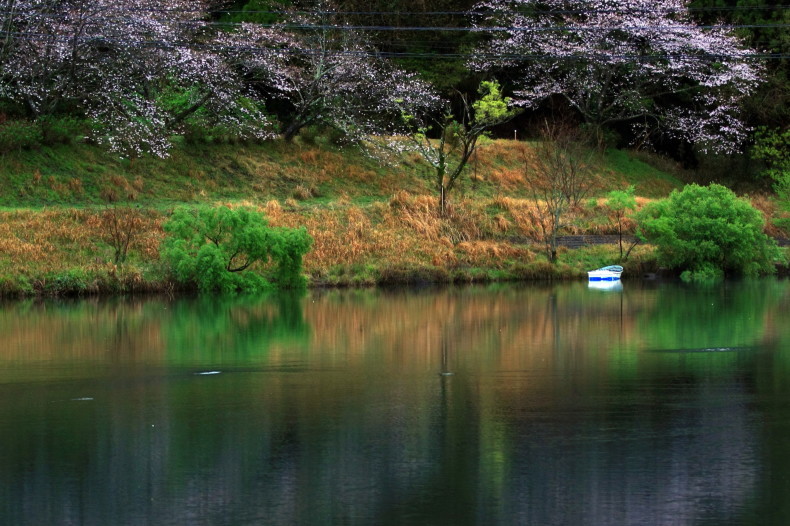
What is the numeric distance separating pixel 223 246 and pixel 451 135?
22404 millimetres

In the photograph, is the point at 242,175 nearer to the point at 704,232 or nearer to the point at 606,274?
the point at 606,274

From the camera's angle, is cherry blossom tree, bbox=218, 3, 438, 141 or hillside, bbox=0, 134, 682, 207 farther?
cherry blossom tree, bbox=218, 3, 438, 141

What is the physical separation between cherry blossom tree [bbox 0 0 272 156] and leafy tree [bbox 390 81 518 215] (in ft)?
21.3

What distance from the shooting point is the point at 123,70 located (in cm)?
4444

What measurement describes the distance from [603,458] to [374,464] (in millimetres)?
2283

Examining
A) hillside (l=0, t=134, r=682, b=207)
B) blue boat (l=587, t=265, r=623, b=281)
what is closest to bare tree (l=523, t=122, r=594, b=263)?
blue boat (l=587, t=265, r=623, b=281)

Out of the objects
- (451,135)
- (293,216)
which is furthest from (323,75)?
(293,216)

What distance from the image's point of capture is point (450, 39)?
57094 millimetres

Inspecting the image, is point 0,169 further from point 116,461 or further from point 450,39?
point 116,461

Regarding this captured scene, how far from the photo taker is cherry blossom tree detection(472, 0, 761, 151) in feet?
183

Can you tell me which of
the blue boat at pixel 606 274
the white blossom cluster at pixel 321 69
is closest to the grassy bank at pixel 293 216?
the blue boat at pixel 606 274

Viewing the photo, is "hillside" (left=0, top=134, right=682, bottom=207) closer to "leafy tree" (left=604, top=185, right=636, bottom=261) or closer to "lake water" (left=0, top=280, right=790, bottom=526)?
"leafy tree" (left=604, top=185, right=636, bottom=261)

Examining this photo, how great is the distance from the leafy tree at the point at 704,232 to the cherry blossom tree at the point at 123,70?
1719 centimetres

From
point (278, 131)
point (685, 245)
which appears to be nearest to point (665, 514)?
point (685, 245)
